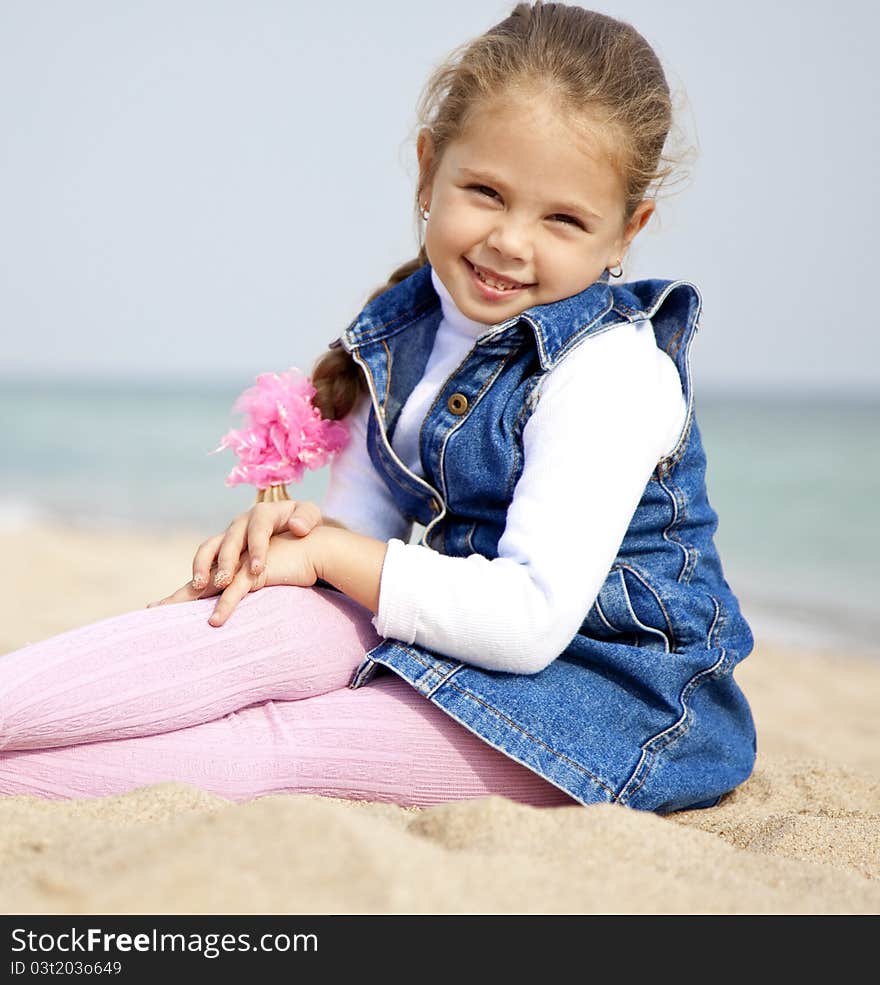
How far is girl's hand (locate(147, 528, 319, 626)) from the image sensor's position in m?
2.02

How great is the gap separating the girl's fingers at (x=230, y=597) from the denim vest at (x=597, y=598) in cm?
25

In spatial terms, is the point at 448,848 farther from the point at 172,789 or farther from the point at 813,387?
the point at 813,387

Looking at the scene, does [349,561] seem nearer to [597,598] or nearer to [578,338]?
[597,598]

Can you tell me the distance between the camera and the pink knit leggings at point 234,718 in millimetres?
1862

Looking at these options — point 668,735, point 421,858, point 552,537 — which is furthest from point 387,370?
point 421,858

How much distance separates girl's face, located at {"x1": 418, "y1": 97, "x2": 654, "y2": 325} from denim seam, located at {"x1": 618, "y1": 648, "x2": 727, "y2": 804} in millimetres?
765

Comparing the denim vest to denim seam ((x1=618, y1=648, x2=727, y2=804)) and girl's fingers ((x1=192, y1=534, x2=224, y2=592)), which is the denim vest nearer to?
denim seam ((x1=618, y1=648, x2=727, y2=804))

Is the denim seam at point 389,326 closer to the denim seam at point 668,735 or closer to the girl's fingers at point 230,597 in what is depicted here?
the girl's fingers at point 230,597

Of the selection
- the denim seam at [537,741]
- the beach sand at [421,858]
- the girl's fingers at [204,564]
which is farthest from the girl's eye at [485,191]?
the beach sand at [421,858]

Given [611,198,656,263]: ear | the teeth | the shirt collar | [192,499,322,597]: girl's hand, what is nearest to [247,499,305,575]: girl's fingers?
[192,499,322,597]: girl's hand

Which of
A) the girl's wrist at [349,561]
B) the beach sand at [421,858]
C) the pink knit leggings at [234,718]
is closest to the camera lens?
the beach sand at [421,858]

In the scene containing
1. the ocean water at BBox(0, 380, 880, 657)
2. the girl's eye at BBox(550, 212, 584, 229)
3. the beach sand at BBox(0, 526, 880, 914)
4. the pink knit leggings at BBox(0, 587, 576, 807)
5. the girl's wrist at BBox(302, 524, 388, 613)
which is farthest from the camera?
the ocean water at BBox(0, 380, 880, 657)

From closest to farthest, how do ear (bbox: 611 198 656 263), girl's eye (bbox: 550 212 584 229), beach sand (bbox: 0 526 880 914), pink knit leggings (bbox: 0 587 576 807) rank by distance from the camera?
1. beach sand (bbox: 0 526 880 914)
2. pink knit leggings (bbox: 0 587 576 807)
3. girl's eye (bbox: 550 212 584 229)
4. ear (bbox: 611 198 656 263)
